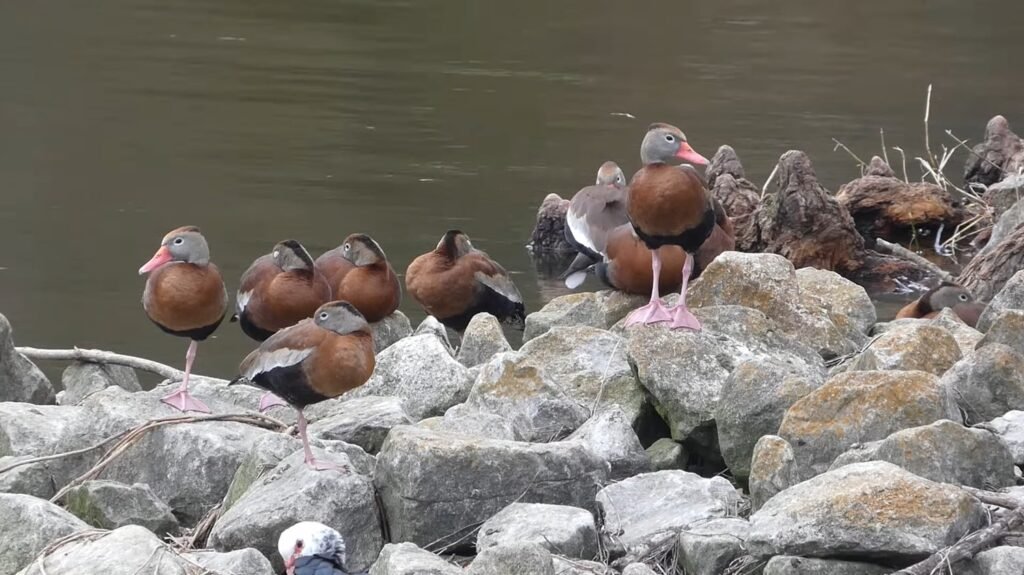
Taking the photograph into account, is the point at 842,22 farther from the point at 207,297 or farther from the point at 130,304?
the point at 207,297

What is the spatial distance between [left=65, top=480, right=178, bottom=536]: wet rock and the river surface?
11.9 feet

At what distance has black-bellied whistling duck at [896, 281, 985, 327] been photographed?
902cm

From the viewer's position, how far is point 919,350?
22.1 feet

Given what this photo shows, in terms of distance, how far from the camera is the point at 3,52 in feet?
65.1

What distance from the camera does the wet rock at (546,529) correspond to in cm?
516

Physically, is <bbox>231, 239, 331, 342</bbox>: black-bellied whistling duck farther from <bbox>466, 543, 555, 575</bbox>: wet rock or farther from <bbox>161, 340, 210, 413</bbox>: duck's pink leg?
<bbox>466, 543, 555, 575</bbox>: wet rock

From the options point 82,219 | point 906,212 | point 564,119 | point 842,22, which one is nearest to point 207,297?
point 82,219

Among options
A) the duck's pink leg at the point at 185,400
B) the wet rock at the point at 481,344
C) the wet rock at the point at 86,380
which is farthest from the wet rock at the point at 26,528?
the wet rock at the point at 481,344

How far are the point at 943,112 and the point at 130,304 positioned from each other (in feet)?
34.9

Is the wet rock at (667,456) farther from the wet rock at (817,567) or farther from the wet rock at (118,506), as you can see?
the wet rock at (118,506)

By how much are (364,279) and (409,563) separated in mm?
3773

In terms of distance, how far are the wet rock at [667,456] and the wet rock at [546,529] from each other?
0.96 meters

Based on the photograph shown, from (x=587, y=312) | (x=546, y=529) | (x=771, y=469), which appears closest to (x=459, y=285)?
(x=587, y=312)

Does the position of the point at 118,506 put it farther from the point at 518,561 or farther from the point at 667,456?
the point at 667,456
